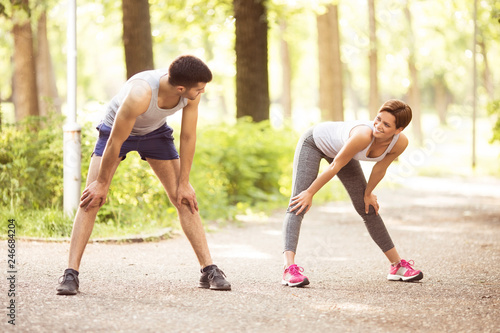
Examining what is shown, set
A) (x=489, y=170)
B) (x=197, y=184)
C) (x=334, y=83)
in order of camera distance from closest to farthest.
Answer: (x=197, y=184) → (x=334, y=83) → (x=489, y=170)

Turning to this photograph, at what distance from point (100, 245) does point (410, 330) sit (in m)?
4.10

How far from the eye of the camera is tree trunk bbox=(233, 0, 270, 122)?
43.3ft

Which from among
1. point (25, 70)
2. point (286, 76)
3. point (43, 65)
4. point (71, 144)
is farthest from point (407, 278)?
point (286, 76)

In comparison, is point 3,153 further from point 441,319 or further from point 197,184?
point 441,319

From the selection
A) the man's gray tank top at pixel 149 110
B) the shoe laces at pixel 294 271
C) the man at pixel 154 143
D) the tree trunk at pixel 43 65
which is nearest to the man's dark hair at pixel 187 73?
the man at pixel 154 143

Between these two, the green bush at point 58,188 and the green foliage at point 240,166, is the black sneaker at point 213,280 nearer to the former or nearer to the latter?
the green bush at point 58,188

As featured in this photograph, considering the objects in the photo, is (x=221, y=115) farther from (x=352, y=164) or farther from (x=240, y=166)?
(x=352, y=164)

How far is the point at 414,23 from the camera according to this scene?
98.9 feet

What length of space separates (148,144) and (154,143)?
46 millimetres

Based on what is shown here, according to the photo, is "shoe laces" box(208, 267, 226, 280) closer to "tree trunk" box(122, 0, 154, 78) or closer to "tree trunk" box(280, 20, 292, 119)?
"tree trunk" box(122, 0, 154, 78)

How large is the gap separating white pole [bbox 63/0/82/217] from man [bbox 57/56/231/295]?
9.03 feet

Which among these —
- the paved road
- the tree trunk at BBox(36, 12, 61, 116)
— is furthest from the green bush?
the tree trunk at BBox(36, 12, 61, 116)

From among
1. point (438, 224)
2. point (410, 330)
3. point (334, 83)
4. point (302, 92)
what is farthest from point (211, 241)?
point (302, 92)

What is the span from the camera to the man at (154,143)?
446 cm
